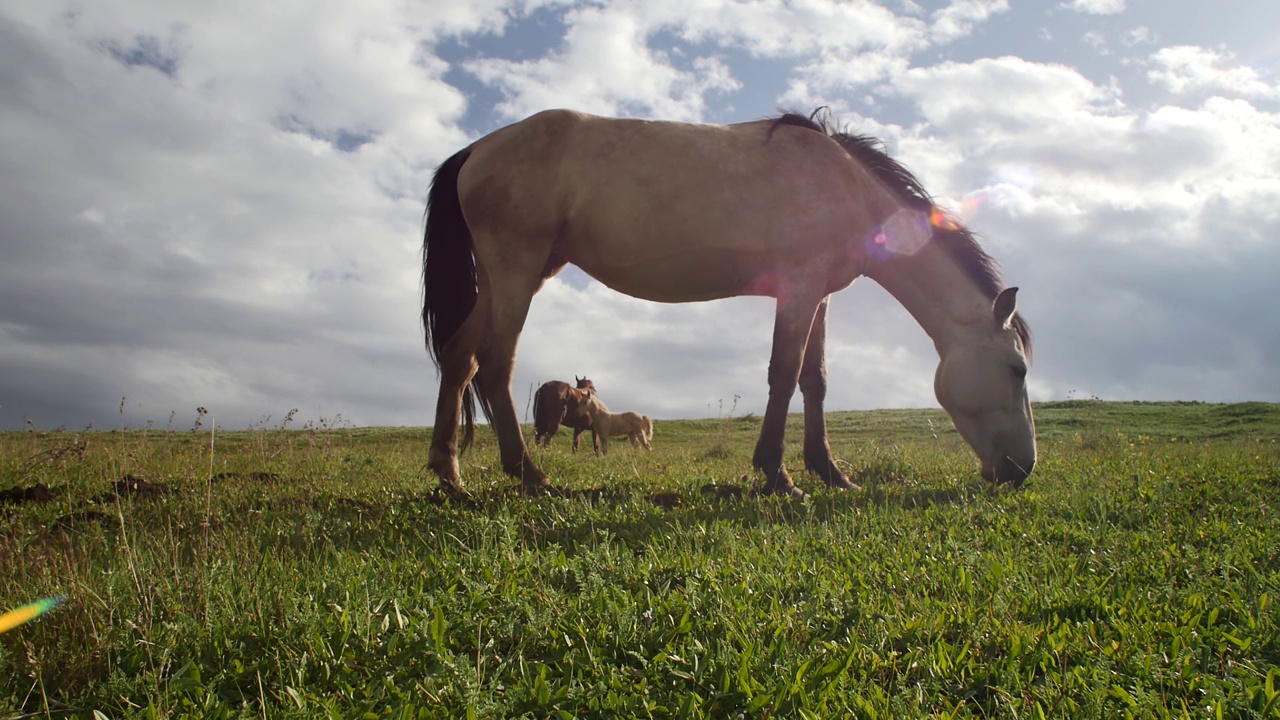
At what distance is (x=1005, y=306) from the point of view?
18.9 ft

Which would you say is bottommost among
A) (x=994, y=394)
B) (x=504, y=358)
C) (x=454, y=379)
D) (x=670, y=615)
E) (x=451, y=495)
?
(x=670, y=615)

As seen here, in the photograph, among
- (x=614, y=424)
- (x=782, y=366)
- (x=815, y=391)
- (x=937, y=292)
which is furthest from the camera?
(x=614, y=424)

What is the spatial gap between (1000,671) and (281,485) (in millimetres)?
5192

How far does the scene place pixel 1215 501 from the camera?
181 inches

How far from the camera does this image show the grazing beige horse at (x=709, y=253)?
17.7 ft

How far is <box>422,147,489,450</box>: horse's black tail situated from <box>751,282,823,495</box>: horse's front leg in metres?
2.36

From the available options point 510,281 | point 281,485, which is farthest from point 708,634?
point 281,485

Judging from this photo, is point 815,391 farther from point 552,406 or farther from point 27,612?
point 552,406

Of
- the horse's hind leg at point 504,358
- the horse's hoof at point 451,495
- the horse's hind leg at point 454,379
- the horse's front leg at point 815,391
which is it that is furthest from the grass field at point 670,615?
the horse's front leg at point 815,391

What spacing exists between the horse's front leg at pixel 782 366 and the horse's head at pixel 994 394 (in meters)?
1.36

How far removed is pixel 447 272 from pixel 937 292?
4023 millimetres

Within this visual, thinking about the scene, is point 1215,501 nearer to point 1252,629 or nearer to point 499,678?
point 1252,629

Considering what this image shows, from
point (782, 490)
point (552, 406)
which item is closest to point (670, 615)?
point (782, 490)

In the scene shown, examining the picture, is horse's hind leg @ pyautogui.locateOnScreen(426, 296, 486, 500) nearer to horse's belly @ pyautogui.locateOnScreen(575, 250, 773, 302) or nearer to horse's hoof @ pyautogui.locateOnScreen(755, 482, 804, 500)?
horse's belly @ pyautogui.locateOnScreen(575, 250, 773, 302)
